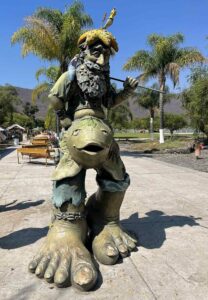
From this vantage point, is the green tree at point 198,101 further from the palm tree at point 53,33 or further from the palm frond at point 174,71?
the palm tree at point 53,33

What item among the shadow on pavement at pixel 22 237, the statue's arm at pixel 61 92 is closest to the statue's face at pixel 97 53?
the statue's arm at pixel 61 92

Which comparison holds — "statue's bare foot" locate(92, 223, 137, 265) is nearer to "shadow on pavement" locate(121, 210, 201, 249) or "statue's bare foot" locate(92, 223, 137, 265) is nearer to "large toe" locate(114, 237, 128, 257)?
"large toe" locate(114, 237, 128, 257)

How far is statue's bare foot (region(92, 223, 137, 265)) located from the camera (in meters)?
3.34

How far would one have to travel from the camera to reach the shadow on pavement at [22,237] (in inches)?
159

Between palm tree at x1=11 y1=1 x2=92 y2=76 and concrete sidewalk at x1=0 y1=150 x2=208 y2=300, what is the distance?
30.9 ft

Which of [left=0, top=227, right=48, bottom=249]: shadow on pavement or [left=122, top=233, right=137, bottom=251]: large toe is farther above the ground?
[left=122, top=233, right=137, bottom=251]: large toe

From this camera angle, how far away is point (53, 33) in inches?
634

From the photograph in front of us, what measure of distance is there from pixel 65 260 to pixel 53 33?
1457cm

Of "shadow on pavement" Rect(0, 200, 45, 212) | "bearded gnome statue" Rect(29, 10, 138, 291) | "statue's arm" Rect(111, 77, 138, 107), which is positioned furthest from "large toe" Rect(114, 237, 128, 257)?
"shadow on pavement" Rect(0, 200, 45, 212)

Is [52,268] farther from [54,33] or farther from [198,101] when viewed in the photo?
[198,101]

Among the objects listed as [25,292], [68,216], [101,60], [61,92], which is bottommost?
[25,292]

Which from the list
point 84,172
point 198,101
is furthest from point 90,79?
point 198,101

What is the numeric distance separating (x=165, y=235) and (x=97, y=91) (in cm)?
198

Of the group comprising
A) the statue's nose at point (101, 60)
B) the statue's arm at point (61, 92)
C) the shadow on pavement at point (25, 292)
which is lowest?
the shadow on pavement at point (25, 292)
